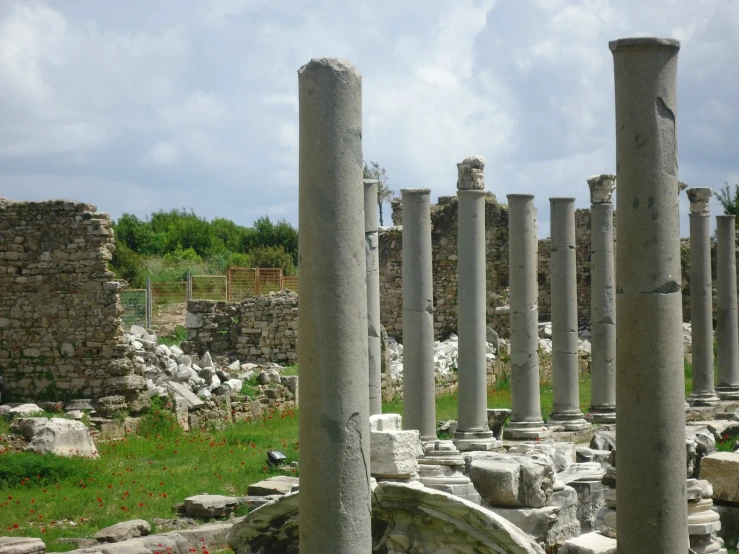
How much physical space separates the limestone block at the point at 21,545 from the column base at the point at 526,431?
8270mm

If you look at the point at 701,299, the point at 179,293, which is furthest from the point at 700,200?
the point at 179,293

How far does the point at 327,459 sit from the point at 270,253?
44765 mm

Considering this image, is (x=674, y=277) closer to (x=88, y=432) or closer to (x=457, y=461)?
(x=457, y=461)

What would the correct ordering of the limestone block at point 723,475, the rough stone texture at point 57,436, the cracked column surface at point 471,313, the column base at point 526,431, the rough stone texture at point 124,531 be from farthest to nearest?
the column base at point 526,431 < the rough stone texture at point 57,436 < the cracked column surface at point 471,313 < the limestone block at point 723,475 < the rough stone texture at point 124,531

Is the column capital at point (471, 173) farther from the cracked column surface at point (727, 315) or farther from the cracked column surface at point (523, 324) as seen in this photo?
the cracked column surface at point (727, 315)

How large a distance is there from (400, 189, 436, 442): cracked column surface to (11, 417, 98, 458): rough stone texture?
4.89 metres

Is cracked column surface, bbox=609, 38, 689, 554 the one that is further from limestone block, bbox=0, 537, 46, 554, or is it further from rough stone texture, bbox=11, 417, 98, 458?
rough stone texture, bbox=11, 417, 98, 458

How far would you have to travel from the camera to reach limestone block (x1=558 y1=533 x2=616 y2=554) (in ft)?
23.9

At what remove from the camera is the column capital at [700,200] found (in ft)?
63.0

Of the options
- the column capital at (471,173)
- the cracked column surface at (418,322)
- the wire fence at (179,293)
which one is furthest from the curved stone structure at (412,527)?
the wire fence at (179,293)

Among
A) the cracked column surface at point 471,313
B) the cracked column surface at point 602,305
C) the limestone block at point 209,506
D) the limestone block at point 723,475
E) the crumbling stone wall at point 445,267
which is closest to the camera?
the limestone block at point 723,475


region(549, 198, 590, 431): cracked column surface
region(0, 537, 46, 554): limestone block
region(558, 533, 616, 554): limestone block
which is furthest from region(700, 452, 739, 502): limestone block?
region(0, 537, 46, 554): limestone block

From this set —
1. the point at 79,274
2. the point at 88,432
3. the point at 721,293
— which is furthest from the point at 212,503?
the point at 721,293

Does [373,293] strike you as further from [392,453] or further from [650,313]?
[650,313]
